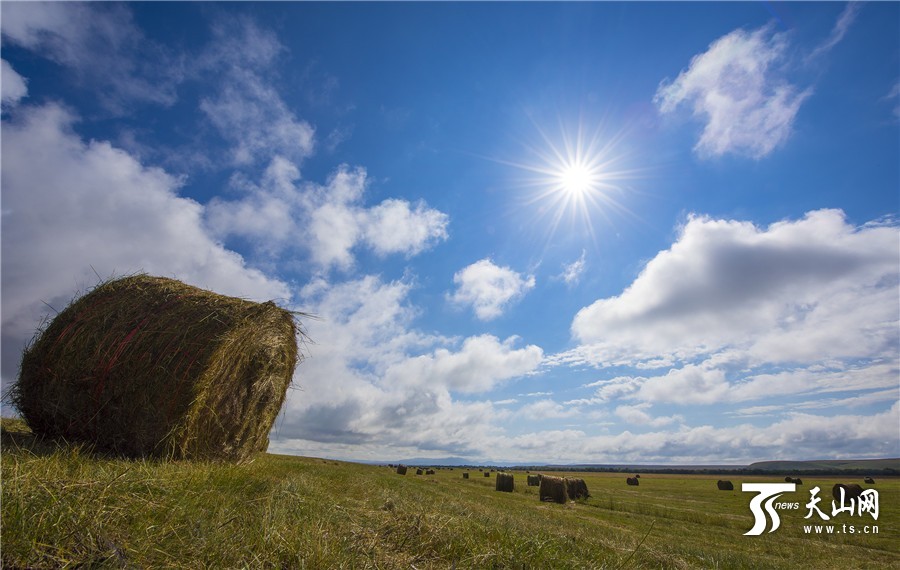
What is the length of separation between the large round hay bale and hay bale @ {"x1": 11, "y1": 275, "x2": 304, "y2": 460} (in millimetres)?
19699

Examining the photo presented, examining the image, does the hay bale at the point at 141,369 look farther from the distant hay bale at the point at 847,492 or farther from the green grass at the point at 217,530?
the distant hay bale at the point at 847,492

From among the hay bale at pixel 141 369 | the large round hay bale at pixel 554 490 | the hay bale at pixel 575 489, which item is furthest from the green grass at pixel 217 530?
the hay bale at pixel 575 489

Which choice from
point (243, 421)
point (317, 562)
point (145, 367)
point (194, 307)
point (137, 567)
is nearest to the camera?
point (137, 567)

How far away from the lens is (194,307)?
8844 mm

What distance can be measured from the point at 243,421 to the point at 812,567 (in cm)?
1279

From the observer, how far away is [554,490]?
978 inches

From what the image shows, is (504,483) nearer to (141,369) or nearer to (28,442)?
(141,369)

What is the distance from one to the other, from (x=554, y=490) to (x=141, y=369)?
22475 millimetres

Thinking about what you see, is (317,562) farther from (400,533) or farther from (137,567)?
(400,533)

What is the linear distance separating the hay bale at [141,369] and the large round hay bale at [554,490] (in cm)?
1970

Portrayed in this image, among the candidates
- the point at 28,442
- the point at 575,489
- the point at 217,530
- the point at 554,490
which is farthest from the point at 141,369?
the point at 575,489

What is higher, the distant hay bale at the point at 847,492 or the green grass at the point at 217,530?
the green grass at the point at 217,530

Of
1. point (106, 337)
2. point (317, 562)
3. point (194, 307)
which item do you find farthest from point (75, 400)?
point (317, 562)

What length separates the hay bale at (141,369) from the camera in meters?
7.97
